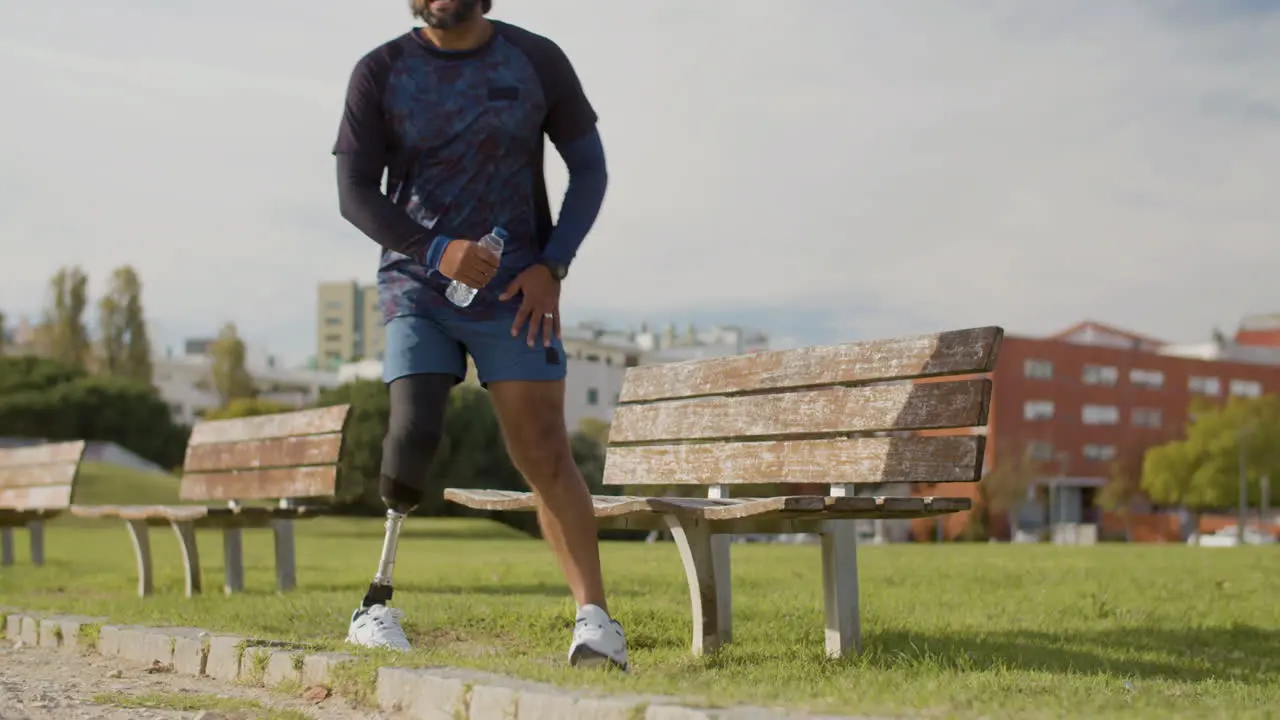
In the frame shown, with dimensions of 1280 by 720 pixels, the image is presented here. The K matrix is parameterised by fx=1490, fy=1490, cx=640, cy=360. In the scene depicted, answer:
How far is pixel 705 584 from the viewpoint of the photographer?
5.21 m

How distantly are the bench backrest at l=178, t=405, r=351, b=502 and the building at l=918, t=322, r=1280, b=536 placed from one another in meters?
71.2

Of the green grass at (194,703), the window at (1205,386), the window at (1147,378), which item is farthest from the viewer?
the window at (1205,386)

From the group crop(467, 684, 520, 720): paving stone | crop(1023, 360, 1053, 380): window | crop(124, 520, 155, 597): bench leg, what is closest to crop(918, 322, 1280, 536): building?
crop(1023, 360, 1053, 380): window

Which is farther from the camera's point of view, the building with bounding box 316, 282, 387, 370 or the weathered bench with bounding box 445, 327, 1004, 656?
the building with bounding box 316, 282, 387, 370

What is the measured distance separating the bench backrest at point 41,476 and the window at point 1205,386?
304ft

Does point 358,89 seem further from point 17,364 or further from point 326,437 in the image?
point 17,364

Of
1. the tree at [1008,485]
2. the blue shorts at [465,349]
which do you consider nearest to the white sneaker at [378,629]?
the blue shorts at [465,349]

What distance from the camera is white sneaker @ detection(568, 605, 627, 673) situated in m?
4.42

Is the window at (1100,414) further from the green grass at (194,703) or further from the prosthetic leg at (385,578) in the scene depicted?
the green grass at (194,703)

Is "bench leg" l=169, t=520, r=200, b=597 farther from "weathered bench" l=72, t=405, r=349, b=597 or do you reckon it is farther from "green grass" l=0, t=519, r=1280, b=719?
"green grass" l=0, t=519, r=1280, b=719

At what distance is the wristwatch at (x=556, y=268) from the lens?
462 cm

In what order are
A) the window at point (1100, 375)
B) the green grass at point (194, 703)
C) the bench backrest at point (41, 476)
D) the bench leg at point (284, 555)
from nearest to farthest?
1. the green grass at point (194, 703)
2. the bench leg at point (284, 555)
3. the bench backrest at point (41, 476)
4. the window at point (1100, 375)

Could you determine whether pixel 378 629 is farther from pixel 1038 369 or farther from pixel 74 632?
pixel 1038 369

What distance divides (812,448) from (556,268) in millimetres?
1378
